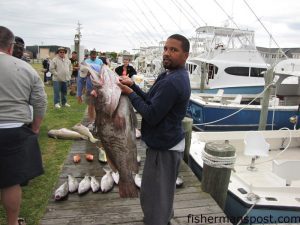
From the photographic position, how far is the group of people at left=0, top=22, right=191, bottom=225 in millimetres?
2744

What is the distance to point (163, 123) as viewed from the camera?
2.85 m

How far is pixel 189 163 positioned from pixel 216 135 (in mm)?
1013

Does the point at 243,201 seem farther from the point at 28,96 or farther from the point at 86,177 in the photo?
the point at 28,96

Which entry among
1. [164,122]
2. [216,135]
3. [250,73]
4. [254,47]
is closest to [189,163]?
[216,135]

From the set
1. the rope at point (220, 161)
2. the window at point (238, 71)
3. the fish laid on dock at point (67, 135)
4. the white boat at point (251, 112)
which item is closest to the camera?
the rope at point (220, 161)

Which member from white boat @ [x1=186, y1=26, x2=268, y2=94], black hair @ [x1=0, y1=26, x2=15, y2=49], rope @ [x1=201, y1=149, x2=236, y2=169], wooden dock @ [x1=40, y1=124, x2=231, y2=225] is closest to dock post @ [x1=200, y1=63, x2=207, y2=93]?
white boat @ [x1=186, y1=26, x2=268, y2=94]

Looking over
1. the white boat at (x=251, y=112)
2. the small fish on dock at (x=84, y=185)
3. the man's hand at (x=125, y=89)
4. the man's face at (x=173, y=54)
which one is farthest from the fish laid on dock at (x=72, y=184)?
the white boat at (x=251, y=112)

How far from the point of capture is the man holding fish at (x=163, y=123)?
8.93ft

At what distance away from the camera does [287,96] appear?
11695 millimetres

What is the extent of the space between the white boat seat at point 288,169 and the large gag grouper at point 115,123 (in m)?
2.82

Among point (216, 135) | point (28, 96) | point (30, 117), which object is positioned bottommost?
point (216, 135)

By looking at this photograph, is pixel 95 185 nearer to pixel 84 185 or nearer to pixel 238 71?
pixel 84 185

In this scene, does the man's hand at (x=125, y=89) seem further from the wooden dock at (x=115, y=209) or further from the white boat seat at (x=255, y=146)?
the white boat seat at (x=255, y=146)

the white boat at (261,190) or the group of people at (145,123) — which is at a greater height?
the group of people at (145,123)
